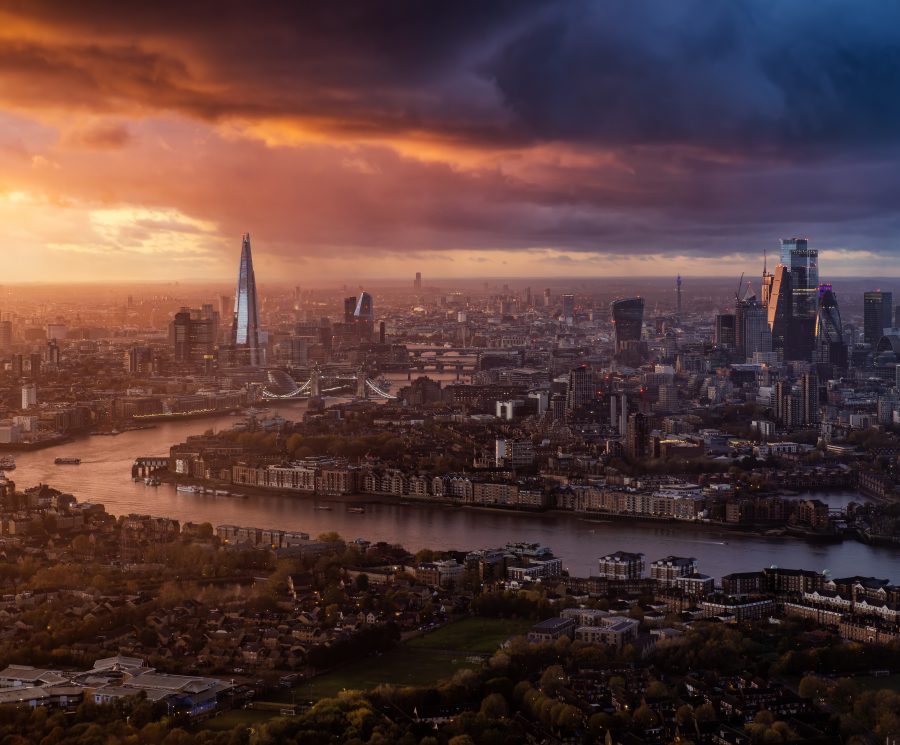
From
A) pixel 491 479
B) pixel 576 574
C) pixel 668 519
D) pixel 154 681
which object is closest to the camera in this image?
pixel 154 681

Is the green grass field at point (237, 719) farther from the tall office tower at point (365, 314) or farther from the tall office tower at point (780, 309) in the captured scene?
the tall office tower at point (365, 314)

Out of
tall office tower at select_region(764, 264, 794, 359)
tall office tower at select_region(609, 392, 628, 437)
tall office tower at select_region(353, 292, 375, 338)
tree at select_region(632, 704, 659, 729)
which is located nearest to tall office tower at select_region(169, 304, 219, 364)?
tall office tower at select_region(353, 292, 375, 338)

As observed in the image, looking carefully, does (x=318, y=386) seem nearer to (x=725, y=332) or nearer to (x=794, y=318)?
(x=725, y=332)

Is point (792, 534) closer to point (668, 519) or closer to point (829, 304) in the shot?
point (668, 519)

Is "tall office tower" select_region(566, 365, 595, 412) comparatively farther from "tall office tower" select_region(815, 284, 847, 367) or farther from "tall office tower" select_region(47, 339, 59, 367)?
"tall office tower" select_region(47, 339, 59, 367)

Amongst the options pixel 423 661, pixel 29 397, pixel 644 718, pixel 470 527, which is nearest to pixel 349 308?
pixel 29 397

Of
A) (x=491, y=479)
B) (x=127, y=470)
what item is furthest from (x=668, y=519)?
(x=127, y=470)
